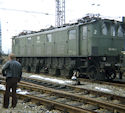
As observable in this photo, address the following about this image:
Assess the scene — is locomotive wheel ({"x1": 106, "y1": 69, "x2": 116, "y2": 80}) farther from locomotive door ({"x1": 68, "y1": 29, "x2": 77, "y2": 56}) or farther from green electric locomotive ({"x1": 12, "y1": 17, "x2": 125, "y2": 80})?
locomotive door ({"x1": 68, "y1": 29, "x2": 77, "y2": 56})

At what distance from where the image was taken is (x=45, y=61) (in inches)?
757

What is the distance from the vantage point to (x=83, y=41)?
47.4 feet

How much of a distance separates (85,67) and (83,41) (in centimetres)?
180

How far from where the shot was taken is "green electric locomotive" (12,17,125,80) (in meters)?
13.9

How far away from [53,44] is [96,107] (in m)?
11.1

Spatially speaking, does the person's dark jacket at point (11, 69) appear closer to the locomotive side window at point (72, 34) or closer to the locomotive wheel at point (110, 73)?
the locomotive side window at point (72, 34)

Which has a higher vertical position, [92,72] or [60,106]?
[92,72]

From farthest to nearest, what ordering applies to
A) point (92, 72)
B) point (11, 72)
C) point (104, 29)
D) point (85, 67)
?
point (104, 29) → point (85, 67) → point (92, 72) → point (11, 72)

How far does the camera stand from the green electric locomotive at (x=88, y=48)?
13859mm

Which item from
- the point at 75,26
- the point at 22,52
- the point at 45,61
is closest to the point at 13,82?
the point at 75,26

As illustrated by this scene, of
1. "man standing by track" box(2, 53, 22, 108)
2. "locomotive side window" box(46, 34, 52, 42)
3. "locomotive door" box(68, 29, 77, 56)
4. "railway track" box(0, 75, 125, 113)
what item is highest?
"locomotive side window" box(46, 34, 52, 42)

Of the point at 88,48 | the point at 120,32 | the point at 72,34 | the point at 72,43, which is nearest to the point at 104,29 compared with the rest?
the point at 120,32

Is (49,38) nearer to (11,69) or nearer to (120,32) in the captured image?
(120,32)

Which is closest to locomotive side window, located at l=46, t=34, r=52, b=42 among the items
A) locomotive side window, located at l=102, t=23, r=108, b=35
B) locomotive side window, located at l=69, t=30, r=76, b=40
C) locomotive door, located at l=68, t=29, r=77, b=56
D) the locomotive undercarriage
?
the locomotive undercarriage
